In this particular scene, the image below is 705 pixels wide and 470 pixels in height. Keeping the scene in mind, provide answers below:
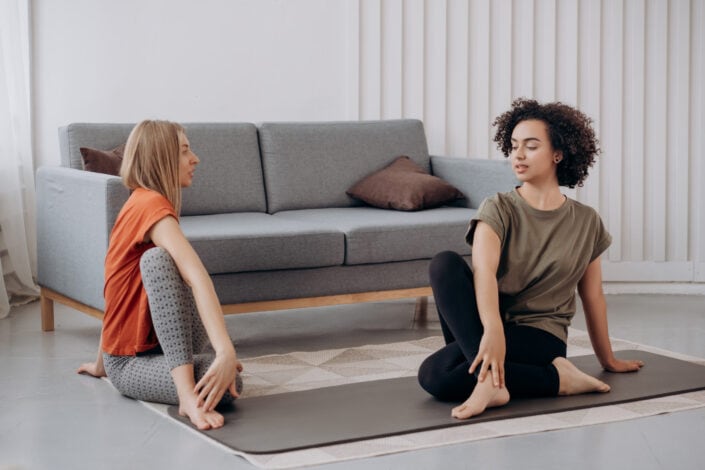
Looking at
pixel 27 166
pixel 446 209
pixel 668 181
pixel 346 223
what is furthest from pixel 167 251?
pixel 668 181

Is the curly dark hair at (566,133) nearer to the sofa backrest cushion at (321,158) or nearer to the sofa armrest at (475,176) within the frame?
the sofa armrest at (475,176)

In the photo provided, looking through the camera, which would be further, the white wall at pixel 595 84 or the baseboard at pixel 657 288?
the baseboard at pixel 657 288

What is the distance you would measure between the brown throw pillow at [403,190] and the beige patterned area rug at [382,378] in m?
0.60

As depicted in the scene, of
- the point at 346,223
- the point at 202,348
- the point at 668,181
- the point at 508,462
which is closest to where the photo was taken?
the point at 508,462

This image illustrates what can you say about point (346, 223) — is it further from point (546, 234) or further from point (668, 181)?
point (668, 181)

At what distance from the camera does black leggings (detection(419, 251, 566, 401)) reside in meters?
2.85

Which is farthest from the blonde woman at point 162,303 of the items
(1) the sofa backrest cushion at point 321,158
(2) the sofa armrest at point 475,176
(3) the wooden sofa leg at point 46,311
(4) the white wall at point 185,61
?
(4) the white wall at point 185,61

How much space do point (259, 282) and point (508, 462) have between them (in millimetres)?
1462

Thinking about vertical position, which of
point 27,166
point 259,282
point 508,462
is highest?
point 27,166

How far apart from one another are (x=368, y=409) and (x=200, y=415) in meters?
0.45

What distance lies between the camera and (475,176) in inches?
173

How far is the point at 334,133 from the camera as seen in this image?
453cm

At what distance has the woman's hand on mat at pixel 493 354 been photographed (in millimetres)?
2732

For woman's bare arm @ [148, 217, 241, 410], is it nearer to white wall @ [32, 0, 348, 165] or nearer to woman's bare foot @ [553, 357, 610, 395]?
woman's bare foot @ [553, 357, 610, 395]
